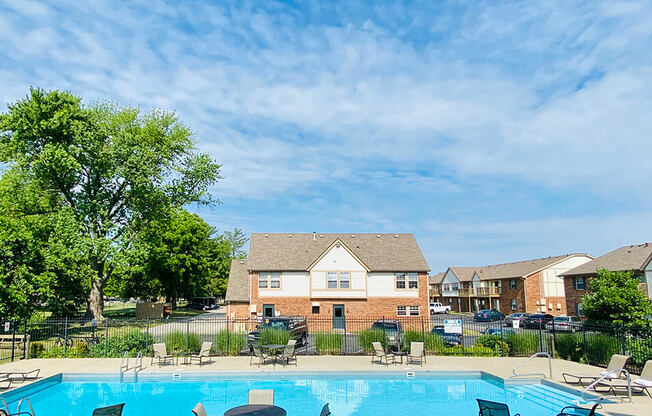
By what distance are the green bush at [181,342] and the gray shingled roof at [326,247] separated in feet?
53.3

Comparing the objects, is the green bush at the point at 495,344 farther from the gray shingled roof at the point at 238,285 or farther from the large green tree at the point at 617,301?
the gray shingled roof at the point at 238,285

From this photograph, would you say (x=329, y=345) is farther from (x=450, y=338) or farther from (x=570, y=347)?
(x=570, y=347)

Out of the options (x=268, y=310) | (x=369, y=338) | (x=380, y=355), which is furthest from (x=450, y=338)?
(x=268, y=310)

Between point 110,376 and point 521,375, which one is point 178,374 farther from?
point 521,375

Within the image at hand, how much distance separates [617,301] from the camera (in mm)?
21812

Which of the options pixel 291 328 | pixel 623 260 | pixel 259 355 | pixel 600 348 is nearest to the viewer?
pixel 600 348

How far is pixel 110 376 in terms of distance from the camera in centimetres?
1736

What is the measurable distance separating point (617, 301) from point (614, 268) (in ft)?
75.1

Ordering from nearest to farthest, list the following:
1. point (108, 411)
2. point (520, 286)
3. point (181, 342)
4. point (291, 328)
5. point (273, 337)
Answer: point (108, 411)
point (181, 342)
point (273, 337)
point (291, 328)
point (520, 286)

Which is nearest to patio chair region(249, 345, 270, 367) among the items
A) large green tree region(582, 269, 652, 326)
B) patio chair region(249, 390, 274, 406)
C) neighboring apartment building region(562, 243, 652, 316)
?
patio chair region(249, 390, 274, 406)

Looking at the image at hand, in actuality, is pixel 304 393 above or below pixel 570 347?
below

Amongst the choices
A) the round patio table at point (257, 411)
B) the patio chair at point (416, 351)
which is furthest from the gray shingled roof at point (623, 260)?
the round patio table at point (257, 411)

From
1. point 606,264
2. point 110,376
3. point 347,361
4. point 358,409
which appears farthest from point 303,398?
point 606,264

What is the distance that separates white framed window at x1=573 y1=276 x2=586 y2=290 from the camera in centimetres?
4519
